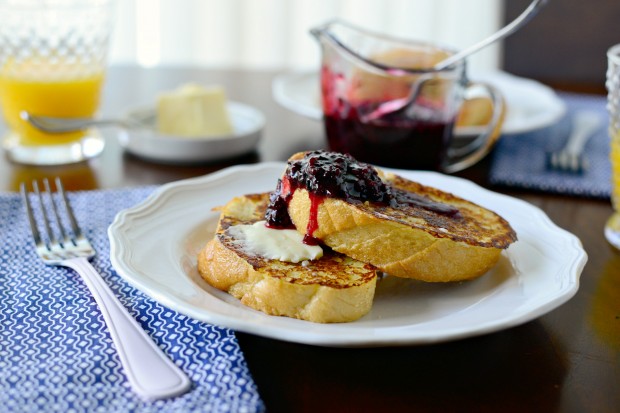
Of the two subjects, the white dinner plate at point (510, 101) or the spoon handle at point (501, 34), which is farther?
the white dinner plate at point (510, 101)

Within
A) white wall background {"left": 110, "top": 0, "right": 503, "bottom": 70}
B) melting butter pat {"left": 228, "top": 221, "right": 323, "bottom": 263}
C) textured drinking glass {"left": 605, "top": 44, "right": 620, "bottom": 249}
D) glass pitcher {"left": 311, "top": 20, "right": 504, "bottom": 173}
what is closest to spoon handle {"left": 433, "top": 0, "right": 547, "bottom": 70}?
glass pitcher {"left": 311, "top": 20, "right": 504, "bottom": 173}

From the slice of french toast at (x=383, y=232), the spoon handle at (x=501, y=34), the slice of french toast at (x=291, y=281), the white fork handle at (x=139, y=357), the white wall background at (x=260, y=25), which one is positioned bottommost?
the white wall background at (x=260, y=25)

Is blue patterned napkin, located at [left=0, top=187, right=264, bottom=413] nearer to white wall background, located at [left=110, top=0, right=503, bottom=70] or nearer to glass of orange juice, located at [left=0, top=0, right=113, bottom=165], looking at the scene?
glass of orange juice, located at [left=0, top=0, right=113, bottom=165]

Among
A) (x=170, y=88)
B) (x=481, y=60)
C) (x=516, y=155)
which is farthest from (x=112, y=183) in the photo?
(x=481, y=60)

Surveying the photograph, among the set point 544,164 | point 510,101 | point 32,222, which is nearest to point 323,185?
point 32,222

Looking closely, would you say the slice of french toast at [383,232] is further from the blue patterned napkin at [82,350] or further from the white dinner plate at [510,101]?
the white dinner plate at [510,101]

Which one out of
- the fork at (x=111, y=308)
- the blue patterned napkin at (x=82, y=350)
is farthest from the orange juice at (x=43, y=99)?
the blue patterned napkin at (x=82, y=350)

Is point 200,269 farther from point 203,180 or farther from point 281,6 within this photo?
point 281,6
